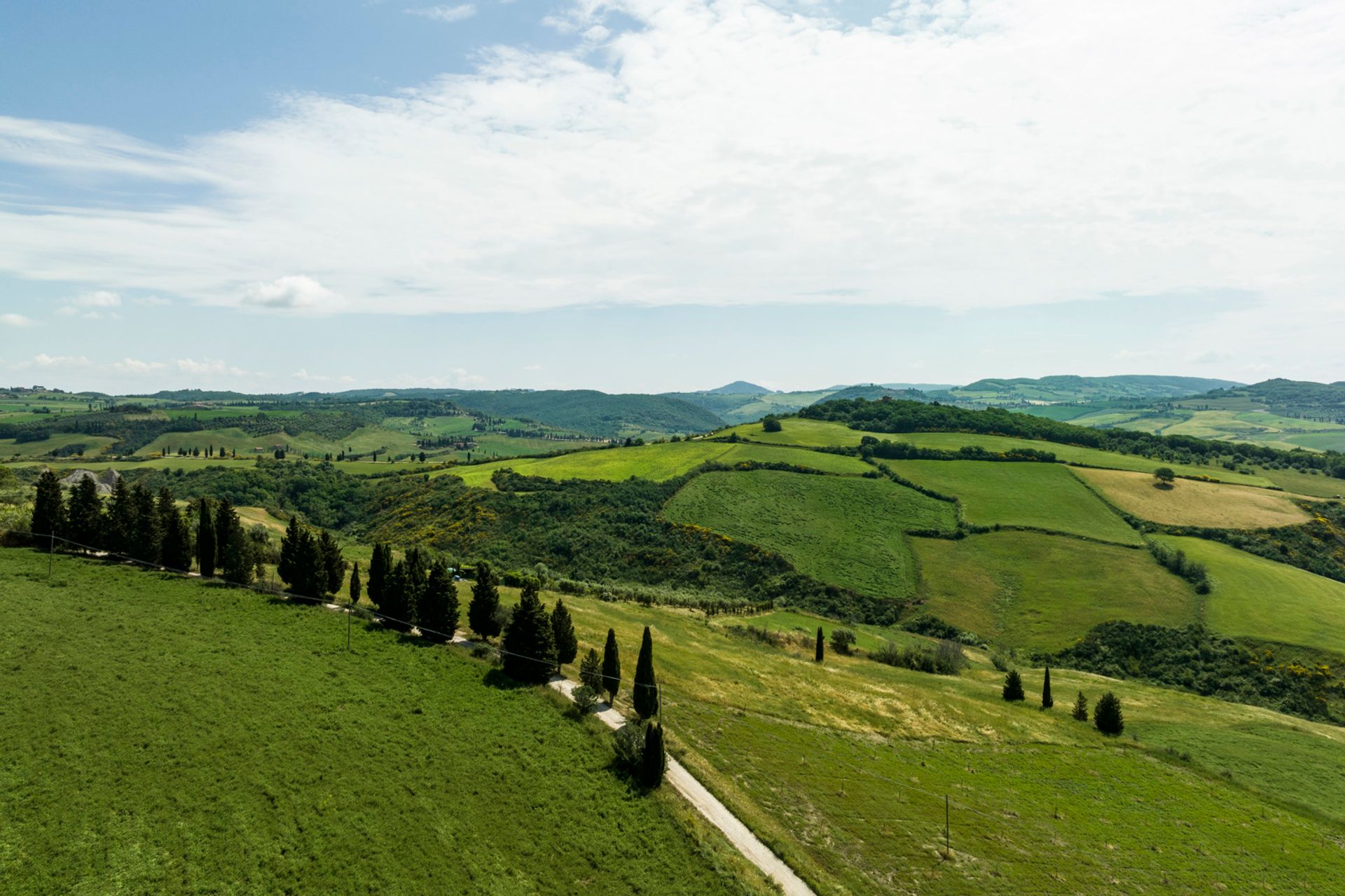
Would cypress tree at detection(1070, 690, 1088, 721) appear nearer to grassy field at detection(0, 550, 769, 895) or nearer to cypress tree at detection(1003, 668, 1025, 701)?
cypress tree at detection(1003, 668, 1025, 701)

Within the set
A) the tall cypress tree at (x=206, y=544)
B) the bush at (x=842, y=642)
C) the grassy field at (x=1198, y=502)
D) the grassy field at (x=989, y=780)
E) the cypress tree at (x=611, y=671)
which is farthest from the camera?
the grassy field at (x=1198, y=502)

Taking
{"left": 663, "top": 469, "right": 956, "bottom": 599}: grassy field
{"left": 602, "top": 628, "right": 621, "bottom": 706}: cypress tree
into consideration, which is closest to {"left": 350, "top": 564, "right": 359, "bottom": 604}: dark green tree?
{"left": 602, "top": 628, "right": 621, "bottom": 706}: cypress tree

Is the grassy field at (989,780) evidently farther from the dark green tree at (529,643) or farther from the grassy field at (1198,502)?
the grassy field at (1198,502)

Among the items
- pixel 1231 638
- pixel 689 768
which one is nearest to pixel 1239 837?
pixel 689 768

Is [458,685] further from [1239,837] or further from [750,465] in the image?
[750,465]

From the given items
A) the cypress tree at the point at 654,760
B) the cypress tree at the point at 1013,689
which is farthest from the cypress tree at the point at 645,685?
the cypress tree at the point at 1013,689
